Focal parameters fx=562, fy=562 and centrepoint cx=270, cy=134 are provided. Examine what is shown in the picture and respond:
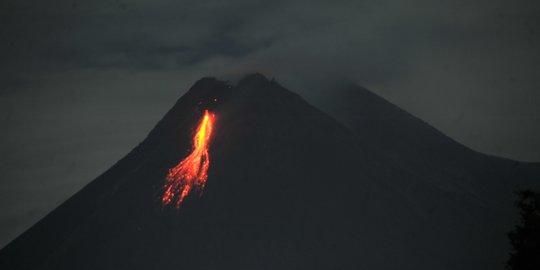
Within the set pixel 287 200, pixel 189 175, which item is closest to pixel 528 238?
pixel 287 200

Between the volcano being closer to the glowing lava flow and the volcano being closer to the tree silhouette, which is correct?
the glowing lava flow

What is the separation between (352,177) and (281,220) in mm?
19821

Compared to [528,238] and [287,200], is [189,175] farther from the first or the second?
[528,238]

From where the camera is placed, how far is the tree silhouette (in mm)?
19609

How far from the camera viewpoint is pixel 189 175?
133875 millimetres

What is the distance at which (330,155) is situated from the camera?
13175 cm

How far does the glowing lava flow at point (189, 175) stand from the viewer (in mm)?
128500

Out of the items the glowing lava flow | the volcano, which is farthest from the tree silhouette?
the glowing lava flow

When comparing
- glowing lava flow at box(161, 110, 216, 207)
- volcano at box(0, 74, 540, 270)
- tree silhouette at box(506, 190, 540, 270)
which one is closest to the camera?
tree silhouette at box(506, 190, 540, 270)

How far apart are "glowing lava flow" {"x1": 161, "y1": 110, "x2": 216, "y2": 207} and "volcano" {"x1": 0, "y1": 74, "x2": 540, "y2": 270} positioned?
1628 millimetres

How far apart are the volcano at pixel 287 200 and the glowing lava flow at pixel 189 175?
1.63 m

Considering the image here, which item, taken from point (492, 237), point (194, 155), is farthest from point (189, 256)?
point (492, 237)

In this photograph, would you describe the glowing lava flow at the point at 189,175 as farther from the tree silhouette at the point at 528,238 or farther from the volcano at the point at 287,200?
the tree silhouette at the point at 528,238

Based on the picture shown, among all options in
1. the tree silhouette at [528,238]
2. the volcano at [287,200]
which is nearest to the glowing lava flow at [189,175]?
the volcano at [287,200]
